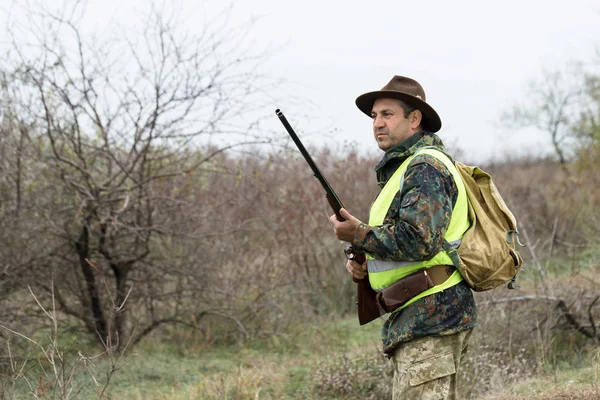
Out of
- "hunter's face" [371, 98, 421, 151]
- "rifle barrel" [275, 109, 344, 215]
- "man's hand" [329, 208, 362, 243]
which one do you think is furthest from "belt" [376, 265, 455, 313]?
"hunter's face" [371, 98, 421, 151]

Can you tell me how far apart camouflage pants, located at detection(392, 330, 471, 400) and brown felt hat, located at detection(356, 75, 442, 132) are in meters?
1.05

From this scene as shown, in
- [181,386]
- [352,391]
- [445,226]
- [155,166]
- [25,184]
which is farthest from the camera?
[155,166]

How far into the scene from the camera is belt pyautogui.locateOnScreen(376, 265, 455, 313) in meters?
3.12

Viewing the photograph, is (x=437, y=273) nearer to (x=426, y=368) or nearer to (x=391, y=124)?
(x=426, y=368)

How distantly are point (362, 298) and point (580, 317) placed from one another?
4683 millimetres

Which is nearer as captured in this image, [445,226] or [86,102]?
[445,226]

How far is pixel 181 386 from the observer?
21.9 ft

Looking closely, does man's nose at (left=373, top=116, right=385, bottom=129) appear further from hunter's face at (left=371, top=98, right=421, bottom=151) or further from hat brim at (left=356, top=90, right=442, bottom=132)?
hat brim at (left=356, top=90, right=442, bottom=132)

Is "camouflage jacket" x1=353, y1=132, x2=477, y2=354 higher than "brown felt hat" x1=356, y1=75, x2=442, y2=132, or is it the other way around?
"brown felt hat" x1=356, y1=75, x2=442, y2=132

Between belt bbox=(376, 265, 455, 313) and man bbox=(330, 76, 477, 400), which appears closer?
man bbox=(330, 76, 477, 400)

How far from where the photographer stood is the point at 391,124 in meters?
3.38

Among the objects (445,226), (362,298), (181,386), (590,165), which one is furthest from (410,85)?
(590,165)

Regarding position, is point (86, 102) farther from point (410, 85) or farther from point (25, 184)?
point (410, 85)

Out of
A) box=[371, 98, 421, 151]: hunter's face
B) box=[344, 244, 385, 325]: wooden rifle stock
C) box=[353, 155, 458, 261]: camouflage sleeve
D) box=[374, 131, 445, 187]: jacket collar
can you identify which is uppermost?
box=[371, 98, 421, 151]: hunter's face
